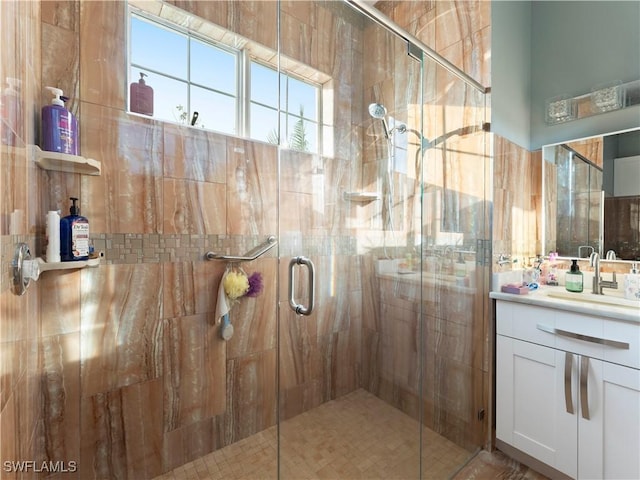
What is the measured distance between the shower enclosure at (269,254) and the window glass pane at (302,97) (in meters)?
0.01

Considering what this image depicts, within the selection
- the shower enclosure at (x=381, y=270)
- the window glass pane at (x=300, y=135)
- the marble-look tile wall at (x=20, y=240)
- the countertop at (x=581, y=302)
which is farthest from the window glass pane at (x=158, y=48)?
the countertop at (x=581, y=302)

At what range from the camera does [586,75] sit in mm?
1870

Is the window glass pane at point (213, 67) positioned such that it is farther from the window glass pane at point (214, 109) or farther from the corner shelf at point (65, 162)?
the corner shelf at point (65, 162)

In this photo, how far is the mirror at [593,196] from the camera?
168cm

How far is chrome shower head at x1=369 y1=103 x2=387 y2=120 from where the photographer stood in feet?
4.55

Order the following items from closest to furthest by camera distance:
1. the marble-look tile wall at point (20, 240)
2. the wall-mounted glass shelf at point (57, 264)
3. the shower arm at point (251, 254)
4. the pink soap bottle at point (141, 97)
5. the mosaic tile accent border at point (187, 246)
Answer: the marble-look tile wall at point (20, 240), the wall-mounted glass shelf at point (57, 264), the mosaic tile accent border at point (187, 246), the pink soap bottle at point (141, 97), the shower arm at point (251, 254)

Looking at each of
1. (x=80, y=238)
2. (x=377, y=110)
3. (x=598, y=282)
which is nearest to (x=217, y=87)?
(x=377, y=110)

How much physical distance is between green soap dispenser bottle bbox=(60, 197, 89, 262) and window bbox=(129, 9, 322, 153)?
0.61 meters

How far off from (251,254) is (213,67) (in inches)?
43.7

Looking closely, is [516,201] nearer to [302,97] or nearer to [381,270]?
[381,270]

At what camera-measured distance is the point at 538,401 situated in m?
1.54

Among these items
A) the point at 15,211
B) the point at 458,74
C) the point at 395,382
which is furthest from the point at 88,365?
the point at 458,74

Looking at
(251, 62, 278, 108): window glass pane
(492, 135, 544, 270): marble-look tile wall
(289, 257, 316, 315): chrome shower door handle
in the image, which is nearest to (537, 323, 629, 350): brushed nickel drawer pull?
(492, 135, 544, 270): marble-look tile wall

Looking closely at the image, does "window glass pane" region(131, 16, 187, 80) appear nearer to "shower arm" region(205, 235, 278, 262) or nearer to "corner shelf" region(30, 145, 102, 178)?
"corner shelf" region(30, 145, 102, 178)
